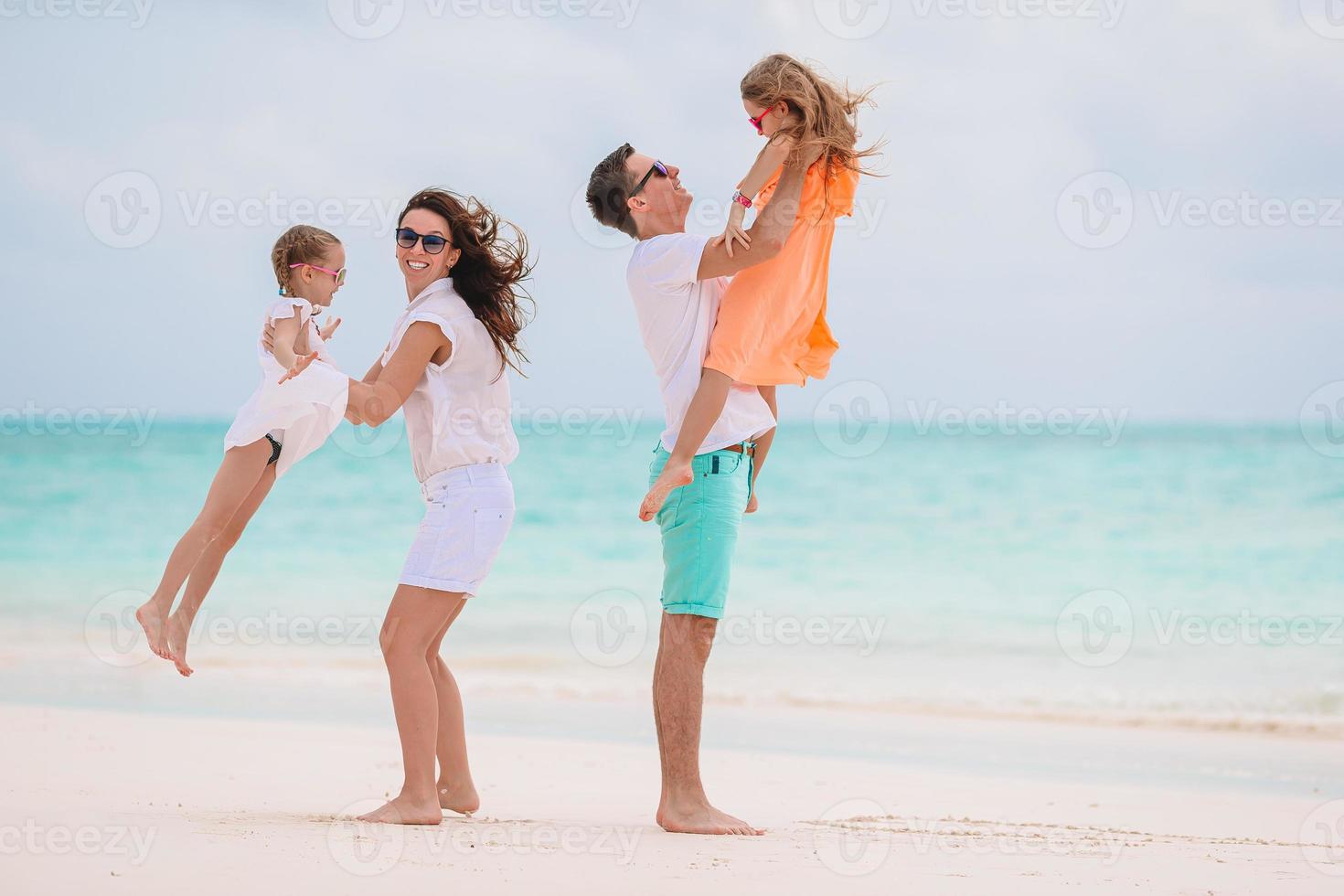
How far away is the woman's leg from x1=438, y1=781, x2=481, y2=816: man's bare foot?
0.34m

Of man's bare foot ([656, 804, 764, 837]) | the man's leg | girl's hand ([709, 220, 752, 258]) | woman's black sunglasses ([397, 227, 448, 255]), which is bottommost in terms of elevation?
man's bare foot ([656, 804, 764, 837])

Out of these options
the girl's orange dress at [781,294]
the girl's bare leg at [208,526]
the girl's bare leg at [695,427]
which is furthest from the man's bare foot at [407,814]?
the girl's orange dress at [781,294]

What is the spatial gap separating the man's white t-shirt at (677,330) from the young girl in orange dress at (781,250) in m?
0.06

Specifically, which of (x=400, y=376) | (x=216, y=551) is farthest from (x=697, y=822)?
(x=216, y=551)

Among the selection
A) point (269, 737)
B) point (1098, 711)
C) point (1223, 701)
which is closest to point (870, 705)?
point (1098, 711)

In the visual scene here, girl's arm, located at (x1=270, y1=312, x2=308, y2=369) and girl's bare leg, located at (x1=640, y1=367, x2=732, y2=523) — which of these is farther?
girl's arm, located at (x1=270, y1=312, x2=308, y2=369)

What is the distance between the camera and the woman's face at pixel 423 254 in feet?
12.4

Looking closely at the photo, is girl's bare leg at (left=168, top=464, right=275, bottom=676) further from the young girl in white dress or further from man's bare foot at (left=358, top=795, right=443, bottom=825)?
man's bare foot at (left=358, top=795, right=443, bottom=825)

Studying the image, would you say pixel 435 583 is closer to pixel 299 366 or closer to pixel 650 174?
pixel 299 366

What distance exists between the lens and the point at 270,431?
400 cm

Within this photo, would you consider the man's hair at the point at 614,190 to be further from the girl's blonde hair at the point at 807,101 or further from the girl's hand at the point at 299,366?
the girl's hand at the point at 299,366

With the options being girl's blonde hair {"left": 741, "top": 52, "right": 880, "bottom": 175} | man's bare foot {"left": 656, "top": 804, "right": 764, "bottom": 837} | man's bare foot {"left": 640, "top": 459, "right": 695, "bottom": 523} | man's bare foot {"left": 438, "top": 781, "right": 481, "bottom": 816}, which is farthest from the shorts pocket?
girl's blonde hair {"left": 741, "top": 52, "right": 880, "bottom": 175}

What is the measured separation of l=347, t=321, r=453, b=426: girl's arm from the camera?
343 centimetres

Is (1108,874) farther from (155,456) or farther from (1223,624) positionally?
(155,456)
